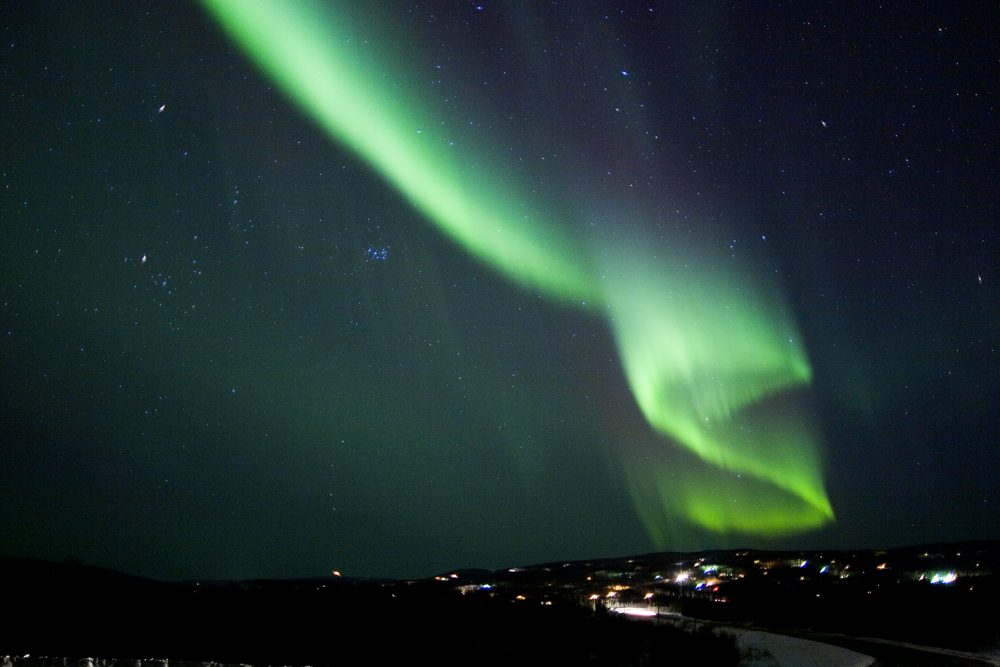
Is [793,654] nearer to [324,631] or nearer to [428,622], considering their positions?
[428,622]

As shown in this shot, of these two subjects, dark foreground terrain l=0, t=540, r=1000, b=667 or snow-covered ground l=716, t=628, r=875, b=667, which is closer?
snow-covered ground l=716, t=628, r=875, b=667

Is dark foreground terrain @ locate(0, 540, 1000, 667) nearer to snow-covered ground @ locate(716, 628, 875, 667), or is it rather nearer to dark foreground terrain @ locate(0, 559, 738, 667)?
dark foreground terrain @ locate(0, 559, 738, 667)

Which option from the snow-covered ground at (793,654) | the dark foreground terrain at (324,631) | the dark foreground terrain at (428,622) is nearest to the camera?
the snow-covered ground at (793,654)

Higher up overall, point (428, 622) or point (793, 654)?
point (428, 622)

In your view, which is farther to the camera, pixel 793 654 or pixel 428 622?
pixel 428 622

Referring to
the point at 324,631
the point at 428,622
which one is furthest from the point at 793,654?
the point at 324,631

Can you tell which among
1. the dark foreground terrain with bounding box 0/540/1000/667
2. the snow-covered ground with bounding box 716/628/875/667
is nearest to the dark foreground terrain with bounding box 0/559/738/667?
the dark foreground terrain with bounding box 0/540/1000/667

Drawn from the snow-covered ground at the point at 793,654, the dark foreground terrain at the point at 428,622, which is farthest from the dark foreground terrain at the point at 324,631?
the snow-covered ground at the point at 793,654

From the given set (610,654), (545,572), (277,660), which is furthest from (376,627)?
(545,572)

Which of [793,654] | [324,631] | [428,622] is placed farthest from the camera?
[428,622]

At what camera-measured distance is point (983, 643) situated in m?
20.3

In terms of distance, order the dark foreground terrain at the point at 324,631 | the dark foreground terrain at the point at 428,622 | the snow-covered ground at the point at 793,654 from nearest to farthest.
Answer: the snow-covered ground at the point at 793,654 → the dark foreground terrain at the point at 324,631 → the dark foreground terrain at the point at 428,622

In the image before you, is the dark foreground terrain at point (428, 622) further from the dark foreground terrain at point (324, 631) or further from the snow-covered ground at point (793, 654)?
the snow-covered ground at point (793, 654)

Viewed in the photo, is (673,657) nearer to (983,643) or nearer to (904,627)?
(983,643)
